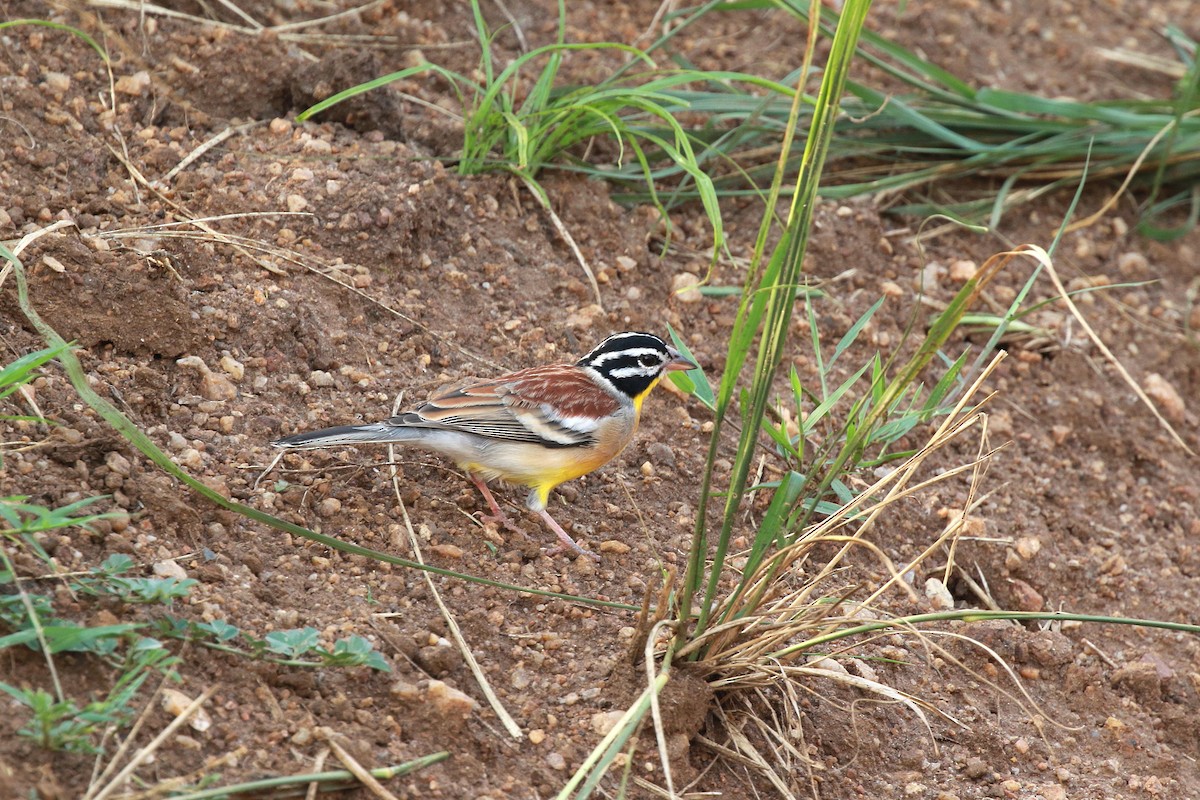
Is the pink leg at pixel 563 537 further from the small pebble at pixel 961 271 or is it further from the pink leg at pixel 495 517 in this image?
the small pebble at pixel 961 271

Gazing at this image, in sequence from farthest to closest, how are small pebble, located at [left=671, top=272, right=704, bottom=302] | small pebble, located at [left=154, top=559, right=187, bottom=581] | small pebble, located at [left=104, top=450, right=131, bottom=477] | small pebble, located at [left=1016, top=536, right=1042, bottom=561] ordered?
small pebble, located at [left=671, top=272, right=704, bottom=302], small pebble, located at [left=1016, top=536, right=1042, bottom=561], small pebble, located at [left=104, top=450, right=131, bottom=477], small pebble, located at [left=154, top=559, right=187, bottom=581]

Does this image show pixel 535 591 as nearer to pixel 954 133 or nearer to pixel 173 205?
pixel 173 205

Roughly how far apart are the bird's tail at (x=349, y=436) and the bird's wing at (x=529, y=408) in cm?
15

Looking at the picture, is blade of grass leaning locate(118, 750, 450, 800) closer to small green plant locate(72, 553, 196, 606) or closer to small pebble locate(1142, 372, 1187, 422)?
small green plant locate(72, 553, 196, 606)

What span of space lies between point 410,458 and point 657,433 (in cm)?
123

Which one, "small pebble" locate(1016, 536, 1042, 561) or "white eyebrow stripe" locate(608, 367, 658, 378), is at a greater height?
"white eyebrow stripe" locate(608, 367, 658, 378)

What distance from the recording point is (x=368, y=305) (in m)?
6.04

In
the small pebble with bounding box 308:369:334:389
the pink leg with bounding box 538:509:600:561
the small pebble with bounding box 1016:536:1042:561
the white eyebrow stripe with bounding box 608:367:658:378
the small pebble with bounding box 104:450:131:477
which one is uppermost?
the white eyebrow stripe with bounding box 608:367:658:378

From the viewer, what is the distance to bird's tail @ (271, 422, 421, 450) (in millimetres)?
4957

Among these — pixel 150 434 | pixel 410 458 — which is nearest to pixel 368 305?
pixel 410 458

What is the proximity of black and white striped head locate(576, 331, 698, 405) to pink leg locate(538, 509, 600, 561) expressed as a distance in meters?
0.67

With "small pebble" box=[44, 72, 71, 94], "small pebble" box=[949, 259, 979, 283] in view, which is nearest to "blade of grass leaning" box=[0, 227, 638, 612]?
"small pebble" box=[44, 72, 71, 94]

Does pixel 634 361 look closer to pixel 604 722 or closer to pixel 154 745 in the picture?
pixel 604 722

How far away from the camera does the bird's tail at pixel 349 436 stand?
16.3ft
